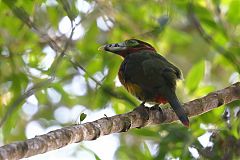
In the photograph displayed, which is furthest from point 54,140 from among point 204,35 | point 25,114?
point 25,114

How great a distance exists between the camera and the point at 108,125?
3.43 metres

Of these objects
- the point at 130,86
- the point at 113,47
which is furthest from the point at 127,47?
the point at 130,86

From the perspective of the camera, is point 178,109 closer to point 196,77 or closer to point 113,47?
point 196,77

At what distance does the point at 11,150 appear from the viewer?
2.63 m

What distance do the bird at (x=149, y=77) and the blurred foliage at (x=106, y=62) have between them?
0.12 metres

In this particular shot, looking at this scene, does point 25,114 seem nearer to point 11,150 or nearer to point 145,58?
point 145,58

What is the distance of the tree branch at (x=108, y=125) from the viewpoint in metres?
2.74

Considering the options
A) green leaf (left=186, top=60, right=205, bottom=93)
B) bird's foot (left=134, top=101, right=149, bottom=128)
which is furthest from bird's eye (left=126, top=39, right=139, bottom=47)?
bird's foot (left=134, top=101, right=149, bottom=128)

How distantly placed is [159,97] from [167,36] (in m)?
2.04

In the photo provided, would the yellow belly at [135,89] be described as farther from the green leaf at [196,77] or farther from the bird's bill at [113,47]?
the green leaf at [196,77]

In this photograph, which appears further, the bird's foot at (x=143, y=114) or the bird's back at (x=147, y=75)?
the bird's back at (x=147, y=75)

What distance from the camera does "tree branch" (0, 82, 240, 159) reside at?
8.99 ft

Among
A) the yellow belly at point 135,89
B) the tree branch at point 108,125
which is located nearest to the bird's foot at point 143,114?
the tree branch at point 108,125

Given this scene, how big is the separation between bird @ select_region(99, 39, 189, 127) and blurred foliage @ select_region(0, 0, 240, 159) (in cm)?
12
